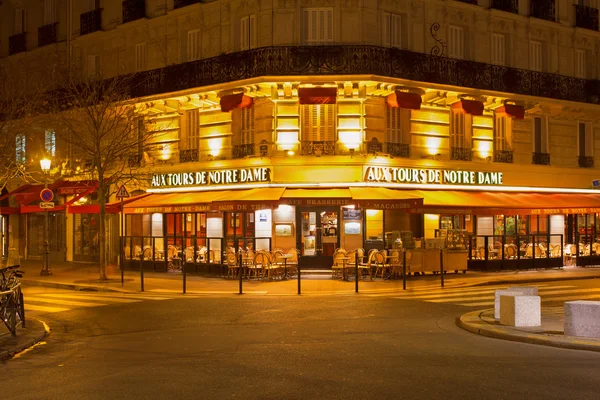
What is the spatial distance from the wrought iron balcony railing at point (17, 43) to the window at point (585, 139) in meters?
26.7

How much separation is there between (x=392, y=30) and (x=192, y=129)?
8628mm

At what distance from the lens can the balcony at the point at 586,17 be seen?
1194 inches

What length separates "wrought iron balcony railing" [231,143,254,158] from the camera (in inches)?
985

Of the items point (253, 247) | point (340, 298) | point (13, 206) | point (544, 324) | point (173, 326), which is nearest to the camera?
point (544, 324)

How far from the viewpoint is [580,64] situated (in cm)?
3056

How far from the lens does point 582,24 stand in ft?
99.7

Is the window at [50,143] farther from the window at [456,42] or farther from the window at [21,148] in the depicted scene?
the window at [456,42]

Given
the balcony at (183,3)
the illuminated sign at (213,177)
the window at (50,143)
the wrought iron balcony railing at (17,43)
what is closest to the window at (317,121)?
the illuminated sign at (213,177)

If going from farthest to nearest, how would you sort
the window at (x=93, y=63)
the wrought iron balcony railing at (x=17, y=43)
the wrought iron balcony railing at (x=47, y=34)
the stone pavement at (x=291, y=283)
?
the wrought iron balcony railing at (x=17, y=43), the wrought iron balcony railing at (x=47, y=34), the window at (x=93, y=63), the stone pavement at (x=291, y=283)

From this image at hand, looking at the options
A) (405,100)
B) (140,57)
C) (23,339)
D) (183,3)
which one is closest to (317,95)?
(405,100)

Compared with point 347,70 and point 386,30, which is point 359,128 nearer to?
point 347,70

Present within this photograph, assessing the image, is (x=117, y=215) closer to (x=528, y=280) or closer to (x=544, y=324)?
(x=528, y=280)

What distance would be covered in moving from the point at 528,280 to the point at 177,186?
13620 millimetres

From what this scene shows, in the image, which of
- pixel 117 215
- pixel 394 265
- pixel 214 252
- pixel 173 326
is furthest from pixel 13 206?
pixel 173 326
